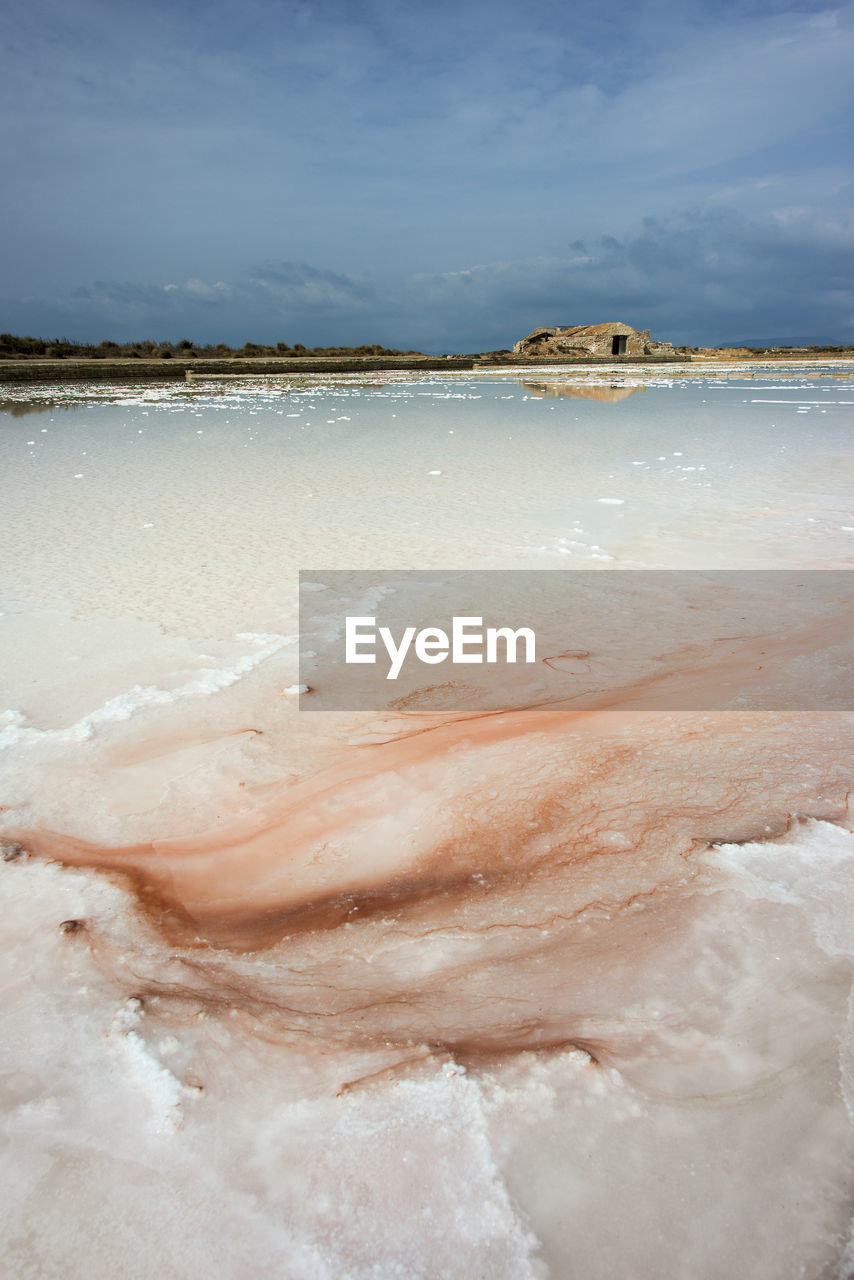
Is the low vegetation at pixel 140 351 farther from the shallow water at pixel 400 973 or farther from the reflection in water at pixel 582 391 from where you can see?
the shallow water at pixel 400 973

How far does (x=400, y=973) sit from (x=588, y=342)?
63202 millimetres

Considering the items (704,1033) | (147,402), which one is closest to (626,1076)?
(704,1033)

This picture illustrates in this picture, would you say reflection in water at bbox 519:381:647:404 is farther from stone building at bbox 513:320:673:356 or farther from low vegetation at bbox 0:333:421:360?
stone building at bbox 513:320:673:356

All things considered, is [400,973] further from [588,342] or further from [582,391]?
[588,342]

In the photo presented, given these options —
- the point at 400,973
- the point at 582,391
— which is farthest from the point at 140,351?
the point at 400,973

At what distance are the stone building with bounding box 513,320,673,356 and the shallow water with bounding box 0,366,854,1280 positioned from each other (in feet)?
194

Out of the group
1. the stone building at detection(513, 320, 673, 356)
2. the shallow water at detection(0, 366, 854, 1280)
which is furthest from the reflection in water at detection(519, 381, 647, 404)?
the stone building at detection(513, 320, 673, 356)

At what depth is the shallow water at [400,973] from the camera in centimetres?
133

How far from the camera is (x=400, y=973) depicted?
1898mm

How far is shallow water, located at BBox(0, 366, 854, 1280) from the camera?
133 centimetres

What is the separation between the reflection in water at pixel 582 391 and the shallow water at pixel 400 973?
18.2 m

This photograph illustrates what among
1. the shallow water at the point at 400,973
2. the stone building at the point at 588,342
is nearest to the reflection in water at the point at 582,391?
the shallow water at the point at 400,973

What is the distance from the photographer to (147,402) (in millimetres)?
19688

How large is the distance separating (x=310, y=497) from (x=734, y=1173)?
684cm
